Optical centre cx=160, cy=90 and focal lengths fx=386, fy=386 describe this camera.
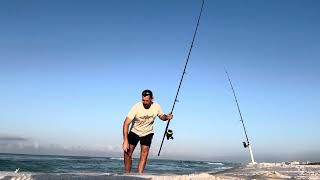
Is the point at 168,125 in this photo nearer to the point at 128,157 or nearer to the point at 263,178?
the point at 128,157

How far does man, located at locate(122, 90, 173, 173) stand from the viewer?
271 inches

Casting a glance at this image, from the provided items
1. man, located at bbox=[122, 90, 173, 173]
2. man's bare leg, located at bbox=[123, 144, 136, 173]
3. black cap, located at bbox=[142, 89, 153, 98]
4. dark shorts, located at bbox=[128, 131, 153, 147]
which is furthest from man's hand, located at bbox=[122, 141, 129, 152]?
black cap, located at bbox=[142, 89, 153, 98]

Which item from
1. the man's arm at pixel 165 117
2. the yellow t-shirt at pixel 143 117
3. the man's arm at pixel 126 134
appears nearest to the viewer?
the man's arm at pixel 126 134

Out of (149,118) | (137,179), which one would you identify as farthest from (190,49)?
(137,179)

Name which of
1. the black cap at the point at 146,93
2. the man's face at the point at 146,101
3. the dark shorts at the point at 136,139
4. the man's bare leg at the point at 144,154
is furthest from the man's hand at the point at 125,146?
the black cap at the point at 146,93

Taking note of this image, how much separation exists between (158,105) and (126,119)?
69 cm

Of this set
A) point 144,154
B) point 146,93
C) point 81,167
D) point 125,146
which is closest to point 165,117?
point 146,93

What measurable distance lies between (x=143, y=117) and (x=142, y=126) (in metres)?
0.18

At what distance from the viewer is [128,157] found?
6.99 meters

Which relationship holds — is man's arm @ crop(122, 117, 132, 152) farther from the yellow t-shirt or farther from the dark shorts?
the dark shorts

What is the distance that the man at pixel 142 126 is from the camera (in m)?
6.87

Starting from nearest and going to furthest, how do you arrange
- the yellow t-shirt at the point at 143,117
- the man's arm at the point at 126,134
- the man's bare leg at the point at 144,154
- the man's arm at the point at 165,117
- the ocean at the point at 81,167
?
1. the man's arm at the point at 126,134
2. the yellow t-shirt at the point at 143,117
3. the man's bare leg at the point at 144,154
4. the man's arm at the point at 165,117
5. the ocean at the point at 81,167

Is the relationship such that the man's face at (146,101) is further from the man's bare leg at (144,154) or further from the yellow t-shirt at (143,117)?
the man's bare leg at (144,154)

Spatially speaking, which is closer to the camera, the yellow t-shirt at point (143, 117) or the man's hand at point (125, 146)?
the man's hand at point (125, 146)
